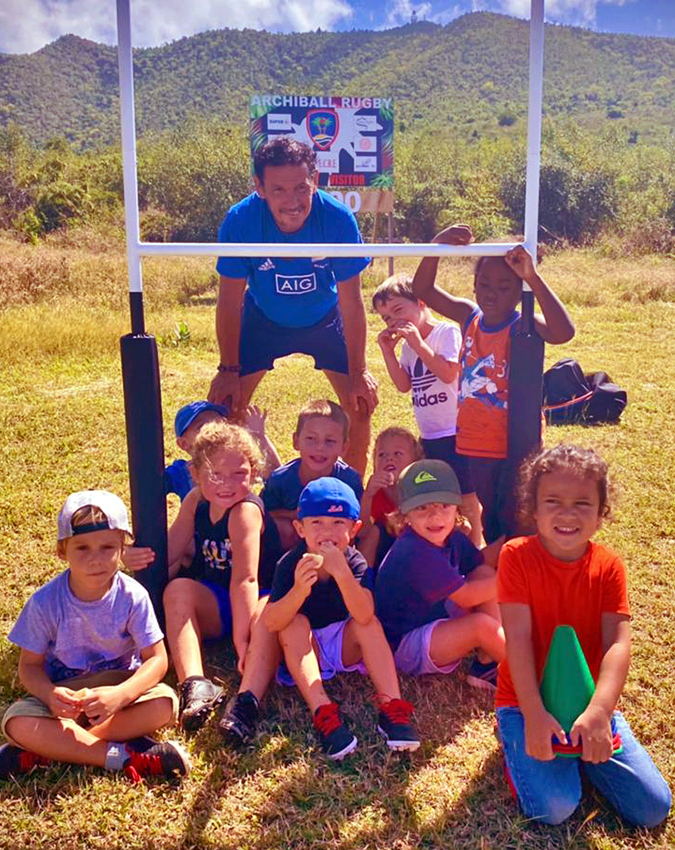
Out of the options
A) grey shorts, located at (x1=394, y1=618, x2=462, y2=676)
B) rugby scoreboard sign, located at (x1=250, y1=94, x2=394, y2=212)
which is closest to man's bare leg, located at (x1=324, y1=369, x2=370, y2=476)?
grey shorts, located at (x1=394, y1=618, x2=462, y2=676)

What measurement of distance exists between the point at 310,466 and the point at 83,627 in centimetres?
111

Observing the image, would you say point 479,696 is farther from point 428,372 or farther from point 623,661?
point 428,372

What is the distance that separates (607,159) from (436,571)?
115 feet

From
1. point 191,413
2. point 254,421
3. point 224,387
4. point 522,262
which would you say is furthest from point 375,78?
point 522,262

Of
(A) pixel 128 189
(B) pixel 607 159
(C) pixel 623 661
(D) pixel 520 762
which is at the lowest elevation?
(D) pixel 520 762

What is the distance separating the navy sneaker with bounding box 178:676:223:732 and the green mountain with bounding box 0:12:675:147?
6251cm

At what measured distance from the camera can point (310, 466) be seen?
3338mm

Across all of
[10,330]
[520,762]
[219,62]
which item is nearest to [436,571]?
[520,762]

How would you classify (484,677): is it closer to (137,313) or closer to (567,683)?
(567,683)

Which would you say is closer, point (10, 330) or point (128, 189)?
point (128, 189)

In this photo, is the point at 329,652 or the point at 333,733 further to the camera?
the point at 329,652

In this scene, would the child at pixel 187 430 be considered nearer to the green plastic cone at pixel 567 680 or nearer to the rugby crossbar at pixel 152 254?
the rugby crossbar at pixel 152 254

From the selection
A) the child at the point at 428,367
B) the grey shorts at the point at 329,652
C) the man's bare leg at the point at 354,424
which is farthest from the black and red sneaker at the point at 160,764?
the man's bare leg at the point at 354,424

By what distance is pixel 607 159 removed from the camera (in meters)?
34.2
